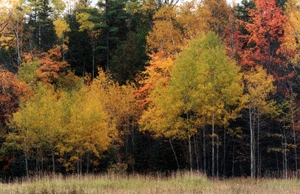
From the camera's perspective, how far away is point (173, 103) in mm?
30297

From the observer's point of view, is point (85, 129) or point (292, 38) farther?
point (85, 129)

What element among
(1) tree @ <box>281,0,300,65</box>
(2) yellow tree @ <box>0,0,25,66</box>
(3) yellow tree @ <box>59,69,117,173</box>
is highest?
(2) yellow tree @ <box>0,0,25,66</box>

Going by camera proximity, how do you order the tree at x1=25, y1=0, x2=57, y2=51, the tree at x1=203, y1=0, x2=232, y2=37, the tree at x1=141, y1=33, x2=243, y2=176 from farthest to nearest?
1. the tree at x1=25, y1=0, x2=57, y2=51
2. the tree at x1=203, y1=0, x2=232, y2=37
3. the tree at x1=141, y1=33, x2=243, y2=176

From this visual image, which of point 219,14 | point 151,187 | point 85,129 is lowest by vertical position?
point 151,187

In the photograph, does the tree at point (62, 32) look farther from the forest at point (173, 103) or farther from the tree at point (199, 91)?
the tree at point (199, 91)

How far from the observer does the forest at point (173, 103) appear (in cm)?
3025

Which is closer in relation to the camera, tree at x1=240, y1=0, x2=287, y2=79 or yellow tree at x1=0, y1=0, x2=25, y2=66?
tree at x1=240, y1=0, x2=287, y2=79

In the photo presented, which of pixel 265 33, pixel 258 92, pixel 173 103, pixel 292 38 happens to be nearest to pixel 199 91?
pixel 173 103

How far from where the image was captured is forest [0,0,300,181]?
99.2 feet

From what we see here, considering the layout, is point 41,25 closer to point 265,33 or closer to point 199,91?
point 265,33

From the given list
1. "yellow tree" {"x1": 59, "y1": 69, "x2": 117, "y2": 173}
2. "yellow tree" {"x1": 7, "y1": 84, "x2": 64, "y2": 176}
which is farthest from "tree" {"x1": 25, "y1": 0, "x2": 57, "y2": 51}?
"yellow tree" {"x1": 59, "y1": 69, "x2": 117, "y2": 173}

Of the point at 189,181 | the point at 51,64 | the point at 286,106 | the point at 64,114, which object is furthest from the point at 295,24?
the point at 51,64

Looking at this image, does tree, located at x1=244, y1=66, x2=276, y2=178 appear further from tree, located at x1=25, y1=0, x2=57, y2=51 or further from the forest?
tree, located at x1=25, y1=0, x2=57, y2=51

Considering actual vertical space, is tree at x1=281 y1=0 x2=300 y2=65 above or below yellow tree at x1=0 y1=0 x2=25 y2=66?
below
